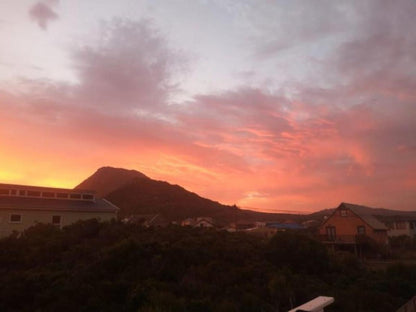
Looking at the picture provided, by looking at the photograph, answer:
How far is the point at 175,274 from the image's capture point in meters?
18.1

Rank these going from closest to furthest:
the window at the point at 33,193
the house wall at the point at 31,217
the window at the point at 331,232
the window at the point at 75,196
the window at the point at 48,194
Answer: the house wall at the point at 31,217, the window at the point at 33,193, the window at the point at 48,194, the window at the point at 75,196, the window at the point at 331,232

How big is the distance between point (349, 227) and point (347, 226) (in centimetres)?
27

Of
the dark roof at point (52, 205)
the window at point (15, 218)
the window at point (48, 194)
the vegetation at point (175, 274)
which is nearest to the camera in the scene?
the vegetation at point (175, 274)

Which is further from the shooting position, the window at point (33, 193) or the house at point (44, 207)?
the window at point (33, 193)

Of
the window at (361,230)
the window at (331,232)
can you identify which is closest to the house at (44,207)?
the window at (331,232)

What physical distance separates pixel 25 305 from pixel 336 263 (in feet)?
62.9

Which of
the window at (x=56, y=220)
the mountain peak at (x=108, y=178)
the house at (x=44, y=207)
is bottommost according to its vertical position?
the window at (x=56, y=220)

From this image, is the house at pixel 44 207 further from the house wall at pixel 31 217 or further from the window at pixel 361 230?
the window at pixel 361 230

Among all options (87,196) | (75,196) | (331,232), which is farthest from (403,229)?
(75,196)

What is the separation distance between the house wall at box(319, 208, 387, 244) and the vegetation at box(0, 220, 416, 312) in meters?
17.6

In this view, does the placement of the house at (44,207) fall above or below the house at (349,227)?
above

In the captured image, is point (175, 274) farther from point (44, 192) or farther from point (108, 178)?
point (108, 178)

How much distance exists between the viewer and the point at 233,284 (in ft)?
57.5

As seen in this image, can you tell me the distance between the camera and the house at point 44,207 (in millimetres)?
29453
